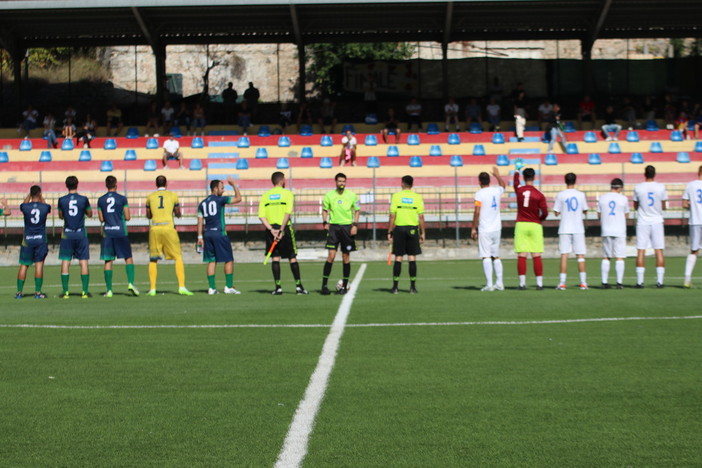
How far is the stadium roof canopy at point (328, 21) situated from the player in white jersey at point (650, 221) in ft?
63.9

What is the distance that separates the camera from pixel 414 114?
38406 mm

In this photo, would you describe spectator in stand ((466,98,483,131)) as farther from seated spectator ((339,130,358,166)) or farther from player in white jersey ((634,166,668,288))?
player in white jersey ((634,166,668,288))

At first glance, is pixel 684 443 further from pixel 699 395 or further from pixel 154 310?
pixel 154 310

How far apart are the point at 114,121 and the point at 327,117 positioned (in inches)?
321

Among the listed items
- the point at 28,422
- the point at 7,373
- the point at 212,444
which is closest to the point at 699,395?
the point at 212,444

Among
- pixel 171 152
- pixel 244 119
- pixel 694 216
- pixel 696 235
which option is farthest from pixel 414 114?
pixel 696 235

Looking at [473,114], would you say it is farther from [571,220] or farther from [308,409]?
[308,409]

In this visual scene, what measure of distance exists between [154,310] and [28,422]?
273 inches

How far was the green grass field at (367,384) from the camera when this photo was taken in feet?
19.0

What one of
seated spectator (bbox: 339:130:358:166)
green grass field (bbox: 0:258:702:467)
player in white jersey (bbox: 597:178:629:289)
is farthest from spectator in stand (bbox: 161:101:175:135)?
green grass field (bbox: 0:258:702:467)

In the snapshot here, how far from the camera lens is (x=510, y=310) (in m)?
12.9

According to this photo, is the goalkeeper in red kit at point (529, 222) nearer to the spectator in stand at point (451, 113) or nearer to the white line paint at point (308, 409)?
the white line paint at point (308, 409)

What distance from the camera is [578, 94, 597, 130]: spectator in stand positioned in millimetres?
38531

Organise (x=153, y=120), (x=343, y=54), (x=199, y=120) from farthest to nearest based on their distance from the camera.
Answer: (x=343, y=54), (x=153, y=120), (x=199, y=120)
